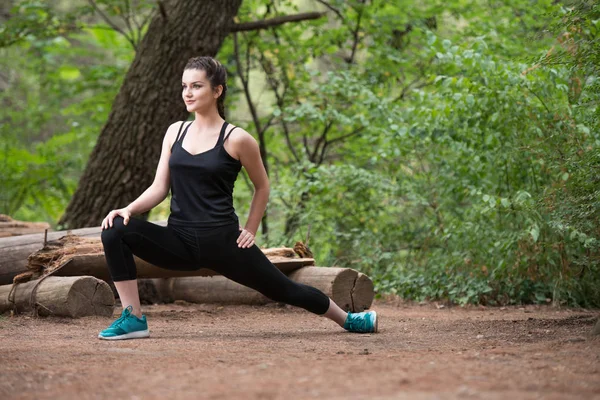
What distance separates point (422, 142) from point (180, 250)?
5.14m

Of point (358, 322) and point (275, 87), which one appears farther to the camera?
point (275, 87)

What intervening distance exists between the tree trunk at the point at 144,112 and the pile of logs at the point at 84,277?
160cm

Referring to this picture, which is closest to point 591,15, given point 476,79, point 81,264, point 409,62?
point 476,79

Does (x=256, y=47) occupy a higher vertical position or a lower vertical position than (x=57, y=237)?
higher

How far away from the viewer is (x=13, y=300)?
655cm

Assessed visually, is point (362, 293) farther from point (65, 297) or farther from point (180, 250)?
point (65, 297)

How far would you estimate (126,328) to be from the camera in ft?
16.8

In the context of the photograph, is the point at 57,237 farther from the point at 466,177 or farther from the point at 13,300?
the point at 466,177

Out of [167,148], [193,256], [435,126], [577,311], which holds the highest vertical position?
[435,126]

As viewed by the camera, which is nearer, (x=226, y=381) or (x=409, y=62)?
(x=226, y=381)

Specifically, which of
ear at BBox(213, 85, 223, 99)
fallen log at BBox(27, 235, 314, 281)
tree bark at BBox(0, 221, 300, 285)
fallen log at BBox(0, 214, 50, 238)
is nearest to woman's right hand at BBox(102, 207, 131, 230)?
ear at BBox(213, 85, 223, 99)

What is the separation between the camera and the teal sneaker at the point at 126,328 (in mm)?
5066

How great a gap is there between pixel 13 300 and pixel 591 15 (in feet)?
17.3

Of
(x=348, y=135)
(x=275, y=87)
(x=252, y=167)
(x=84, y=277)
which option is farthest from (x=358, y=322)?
(x=275, y=87)
